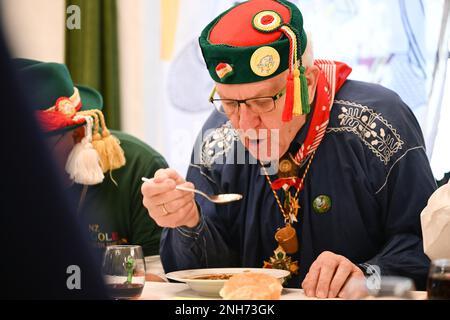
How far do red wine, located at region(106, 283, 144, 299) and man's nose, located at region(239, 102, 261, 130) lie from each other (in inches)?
23.6

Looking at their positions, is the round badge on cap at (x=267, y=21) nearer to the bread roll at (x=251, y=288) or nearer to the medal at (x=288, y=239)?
the medal at (x=288, y=239)

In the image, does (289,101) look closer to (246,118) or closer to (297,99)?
(297,99)

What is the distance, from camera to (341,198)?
183 cm

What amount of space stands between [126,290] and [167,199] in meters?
0.31

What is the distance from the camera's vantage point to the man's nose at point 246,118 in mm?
1774

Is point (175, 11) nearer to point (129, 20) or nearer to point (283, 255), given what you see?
point (129, 20)

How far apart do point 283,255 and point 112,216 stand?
2.52 feet

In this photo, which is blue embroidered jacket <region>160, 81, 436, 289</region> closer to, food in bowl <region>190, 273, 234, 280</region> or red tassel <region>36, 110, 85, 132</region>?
food in bowl <region>190, 273, 234, 280</region>

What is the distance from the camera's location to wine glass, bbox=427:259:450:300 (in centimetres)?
111

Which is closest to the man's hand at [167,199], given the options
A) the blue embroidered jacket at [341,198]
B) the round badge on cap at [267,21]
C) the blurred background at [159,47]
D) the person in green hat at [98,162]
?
the blue embroidered jacket at [341,198]

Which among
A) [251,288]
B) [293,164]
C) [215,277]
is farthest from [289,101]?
[251,288]

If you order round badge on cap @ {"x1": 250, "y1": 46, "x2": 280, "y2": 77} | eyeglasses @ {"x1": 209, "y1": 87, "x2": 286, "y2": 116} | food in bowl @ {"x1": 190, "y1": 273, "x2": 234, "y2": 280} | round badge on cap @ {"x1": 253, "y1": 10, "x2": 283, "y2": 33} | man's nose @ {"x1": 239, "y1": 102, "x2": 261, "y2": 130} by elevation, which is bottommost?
food in bowl @ {"x1": 190, "y1": 273, "x2": 234, "y2": 280}

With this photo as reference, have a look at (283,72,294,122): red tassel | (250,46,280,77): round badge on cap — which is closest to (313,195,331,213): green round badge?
(283,72,294,122): red tassel

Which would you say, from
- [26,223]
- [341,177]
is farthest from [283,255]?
[26,223]
